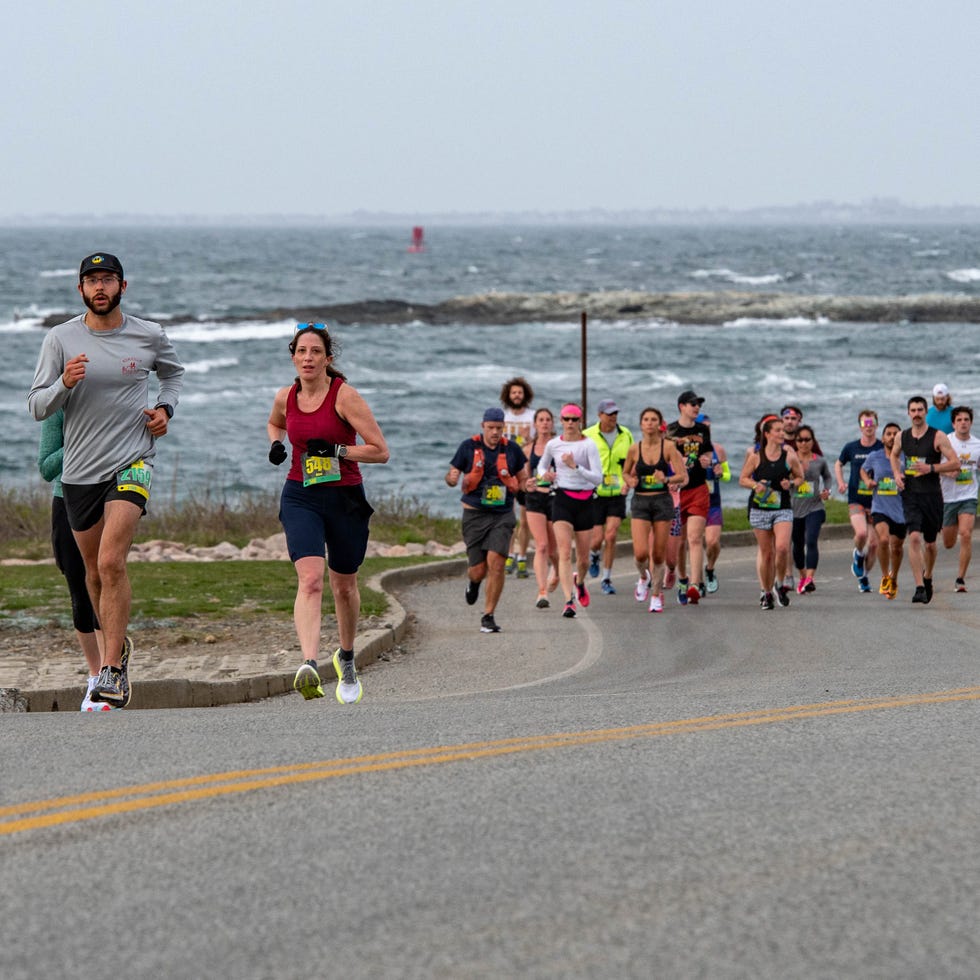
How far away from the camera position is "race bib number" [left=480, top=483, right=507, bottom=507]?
1410 cm

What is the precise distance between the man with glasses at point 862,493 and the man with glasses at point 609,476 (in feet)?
8.14

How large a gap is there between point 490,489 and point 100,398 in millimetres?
6067

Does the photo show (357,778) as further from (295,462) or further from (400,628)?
(400,628)

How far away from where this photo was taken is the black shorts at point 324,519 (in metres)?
8.74

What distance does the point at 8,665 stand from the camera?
442 inches

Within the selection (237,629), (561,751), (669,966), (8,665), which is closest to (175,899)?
(669,966)

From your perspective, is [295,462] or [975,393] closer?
[295,462]

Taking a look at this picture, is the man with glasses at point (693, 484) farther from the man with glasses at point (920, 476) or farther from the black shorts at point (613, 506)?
the man with glasses at point (920, 476)

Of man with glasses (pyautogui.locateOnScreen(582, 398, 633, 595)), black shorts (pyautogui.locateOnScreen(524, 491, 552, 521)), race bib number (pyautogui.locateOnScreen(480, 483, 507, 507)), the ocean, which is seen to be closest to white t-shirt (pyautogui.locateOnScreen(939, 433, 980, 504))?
man with glasses (pyautogui.locateOnScreen(582, 398, 633, 595))

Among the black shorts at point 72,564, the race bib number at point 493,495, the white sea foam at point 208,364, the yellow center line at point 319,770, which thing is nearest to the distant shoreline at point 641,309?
the white sea foam at point 208,364

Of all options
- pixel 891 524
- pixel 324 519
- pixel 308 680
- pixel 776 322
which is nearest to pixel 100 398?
pixel 324 519

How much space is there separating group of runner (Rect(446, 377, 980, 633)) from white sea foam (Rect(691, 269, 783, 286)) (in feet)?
394

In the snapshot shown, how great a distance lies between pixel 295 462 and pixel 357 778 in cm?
280

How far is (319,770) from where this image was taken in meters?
6.50
